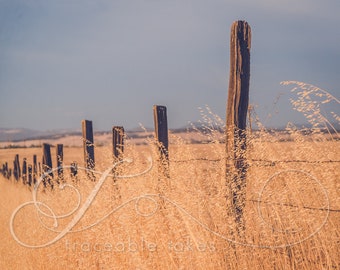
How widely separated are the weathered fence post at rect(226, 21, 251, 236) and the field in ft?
0.27

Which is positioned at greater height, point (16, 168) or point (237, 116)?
point (237, 116)

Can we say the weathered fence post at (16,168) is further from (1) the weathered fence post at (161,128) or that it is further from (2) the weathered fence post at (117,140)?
(1) the weathered fence post at (161,128)

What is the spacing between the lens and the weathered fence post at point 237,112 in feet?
12.8

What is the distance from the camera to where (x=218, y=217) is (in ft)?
13.0

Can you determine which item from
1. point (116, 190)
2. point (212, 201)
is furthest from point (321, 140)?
point (116, 190)

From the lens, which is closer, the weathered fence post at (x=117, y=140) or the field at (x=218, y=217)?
the field at (x=218, y=217)

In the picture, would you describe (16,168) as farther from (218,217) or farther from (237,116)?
(237,116)

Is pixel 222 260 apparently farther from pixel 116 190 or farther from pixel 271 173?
pixel 116 190

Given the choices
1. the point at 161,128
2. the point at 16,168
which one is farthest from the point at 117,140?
the point at 16,168

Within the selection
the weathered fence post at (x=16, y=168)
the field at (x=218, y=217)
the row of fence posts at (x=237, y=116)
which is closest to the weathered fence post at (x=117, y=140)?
the field at (x=218, y=217)

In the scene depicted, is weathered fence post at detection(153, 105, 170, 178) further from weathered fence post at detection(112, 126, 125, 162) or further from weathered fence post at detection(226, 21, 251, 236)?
weathered fence post at detection(226, 21, 251, 236)

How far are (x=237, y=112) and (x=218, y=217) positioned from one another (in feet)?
3.23

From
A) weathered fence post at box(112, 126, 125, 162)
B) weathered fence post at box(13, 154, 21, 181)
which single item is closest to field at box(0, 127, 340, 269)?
weathered fence post at box(112, 126, 125, 162)

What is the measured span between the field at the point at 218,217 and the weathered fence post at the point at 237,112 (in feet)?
0.27
